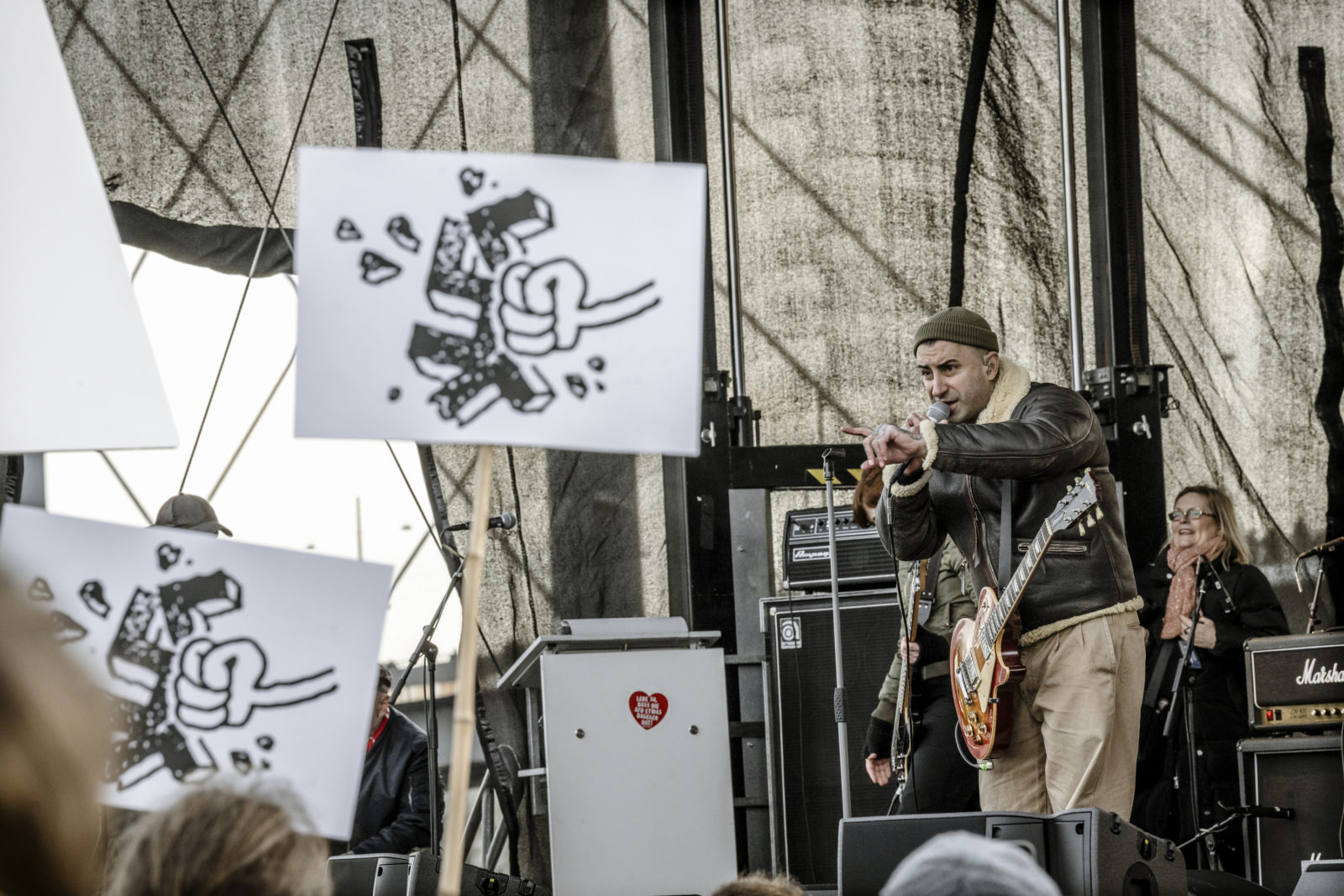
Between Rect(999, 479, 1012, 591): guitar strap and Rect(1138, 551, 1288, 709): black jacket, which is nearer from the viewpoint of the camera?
Rect(999, 479, 1012, 591): guitar strap

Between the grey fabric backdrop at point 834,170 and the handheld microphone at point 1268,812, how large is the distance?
4.51 ft

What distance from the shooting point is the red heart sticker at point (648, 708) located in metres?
3.88

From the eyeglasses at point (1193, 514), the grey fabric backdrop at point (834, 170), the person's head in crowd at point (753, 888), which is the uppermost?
the grey fabric backdrop at point (834, 170)

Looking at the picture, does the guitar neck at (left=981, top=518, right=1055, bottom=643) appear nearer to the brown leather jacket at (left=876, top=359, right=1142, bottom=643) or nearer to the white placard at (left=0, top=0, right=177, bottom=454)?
the brown leather jacket at (left=876, top=359, right=1142, bottom=643)

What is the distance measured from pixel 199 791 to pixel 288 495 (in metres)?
3.68

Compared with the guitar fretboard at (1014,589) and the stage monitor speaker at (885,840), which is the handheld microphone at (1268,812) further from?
the stage monitor speaker at (885,840)

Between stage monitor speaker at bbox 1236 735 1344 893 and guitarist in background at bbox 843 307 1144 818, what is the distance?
1055 millimetres

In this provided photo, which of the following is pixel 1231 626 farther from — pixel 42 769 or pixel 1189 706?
pixel 42 769

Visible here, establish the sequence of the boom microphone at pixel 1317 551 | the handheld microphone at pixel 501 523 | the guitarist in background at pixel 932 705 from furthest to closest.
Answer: the boom microphone at pixel 1317 551
the guitarist in background at pixel 932 705
the handheld microphone at pixel 501 523

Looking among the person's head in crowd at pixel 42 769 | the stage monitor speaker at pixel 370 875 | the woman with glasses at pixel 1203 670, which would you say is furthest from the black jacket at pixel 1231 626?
the person's head in crowd at pixel 42 769

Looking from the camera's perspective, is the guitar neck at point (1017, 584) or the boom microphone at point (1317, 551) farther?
the boom microphone at point (1317, 551)

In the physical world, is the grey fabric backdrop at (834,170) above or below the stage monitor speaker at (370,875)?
above

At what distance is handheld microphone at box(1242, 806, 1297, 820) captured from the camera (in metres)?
3.55

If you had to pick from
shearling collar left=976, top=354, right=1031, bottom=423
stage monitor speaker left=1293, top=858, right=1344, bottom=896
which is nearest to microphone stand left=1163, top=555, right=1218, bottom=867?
shearling collar left=976, top=354, right=1031, bottom=423
